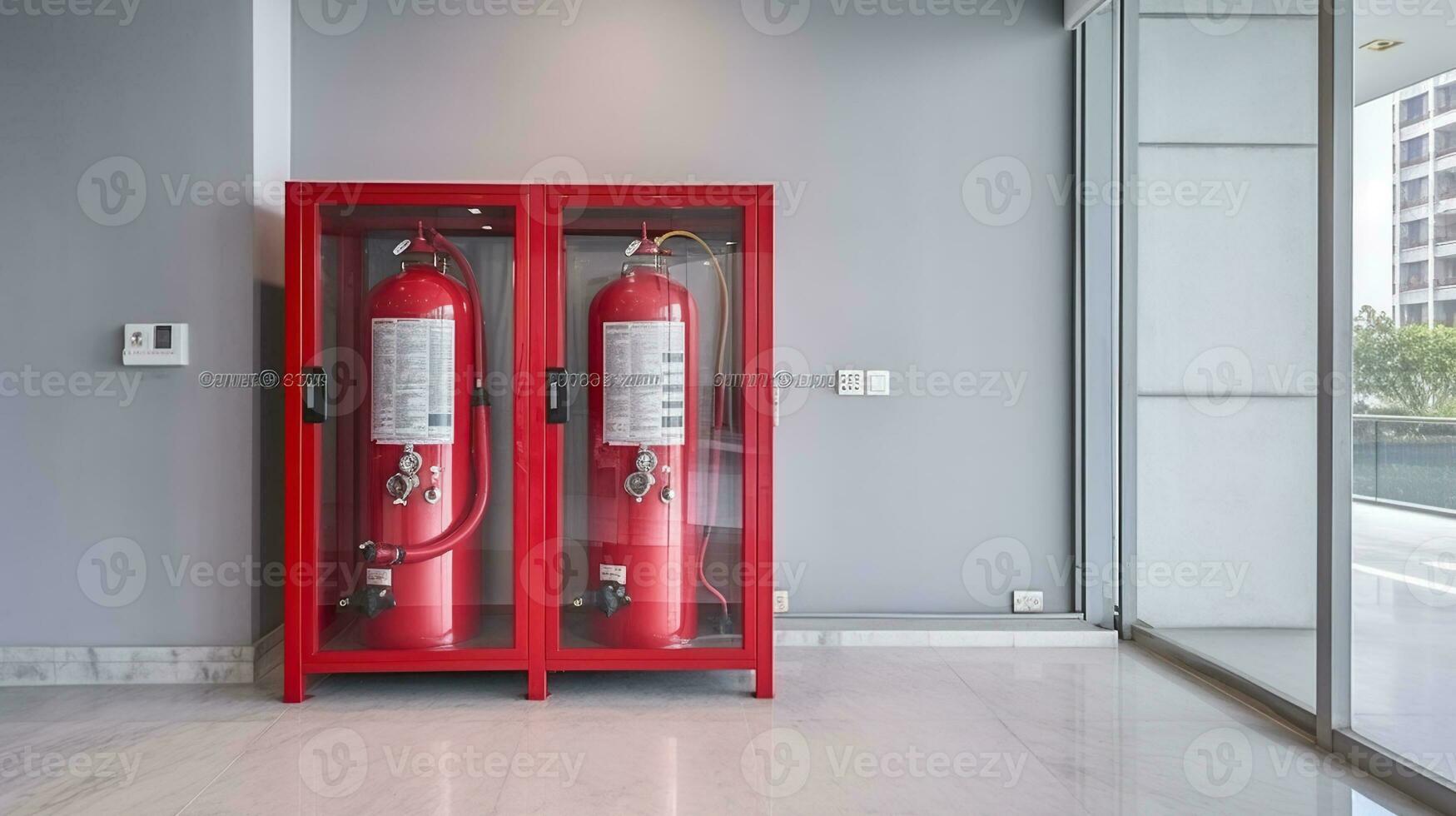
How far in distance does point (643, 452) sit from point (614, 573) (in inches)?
17.4

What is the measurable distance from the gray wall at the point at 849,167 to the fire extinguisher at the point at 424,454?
883 mm

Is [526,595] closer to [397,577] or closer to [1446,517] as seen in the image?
[397,577]

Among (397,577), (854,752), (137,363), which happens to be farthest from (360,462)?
(854,752)

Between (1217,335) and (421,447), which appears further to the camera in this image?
(1217,335)

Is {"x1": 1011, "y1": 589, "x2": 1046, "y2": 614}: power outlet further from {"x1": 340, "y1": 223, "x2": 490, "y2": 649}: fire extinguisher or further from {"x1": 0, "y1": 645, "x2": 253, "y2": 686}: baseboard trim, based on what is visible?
{"x1": 0, "y1": 645, "x2": 253, "y2": 686}: baseboard trim

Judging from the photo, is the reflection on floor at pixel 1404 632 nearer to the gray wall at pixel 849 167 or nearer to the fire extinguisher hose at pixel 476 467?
the gray wall at pixel 849 167

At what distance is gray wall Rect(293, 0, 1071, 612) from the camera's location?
346 cm

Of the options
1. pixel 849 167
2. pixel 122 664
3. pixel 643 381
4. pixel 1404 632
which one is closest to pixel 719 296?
pixel 643 381

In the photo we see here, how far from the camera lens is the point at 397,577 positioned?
2859 mm

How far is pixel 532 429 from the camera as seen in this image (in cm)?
283

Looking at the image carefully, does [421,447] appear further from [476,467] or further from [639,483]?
[639,483]

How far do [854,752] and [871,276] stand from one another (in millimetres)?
1932

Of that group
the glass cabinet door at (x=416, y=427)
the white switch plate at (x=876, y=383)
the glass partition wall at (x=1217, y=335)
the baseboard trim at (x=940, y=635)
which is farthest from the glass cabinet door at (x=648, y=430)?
the glass partition wall at (x=1217, y=335)

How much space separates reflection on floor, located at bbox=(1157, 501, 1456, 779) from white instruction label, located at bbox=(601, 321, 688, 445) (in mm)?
2119
